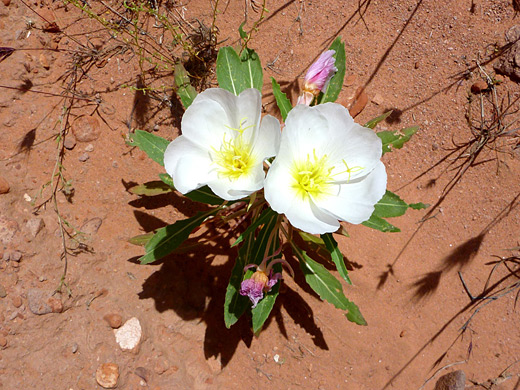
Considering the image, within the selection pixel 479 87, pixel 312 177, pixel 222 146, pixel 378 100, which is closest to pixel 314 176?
pixel 312 177

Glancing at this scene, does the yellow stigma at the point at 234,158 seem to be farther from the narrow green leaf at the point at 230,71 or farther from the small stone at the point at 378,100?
the small stone at the point at 378,100

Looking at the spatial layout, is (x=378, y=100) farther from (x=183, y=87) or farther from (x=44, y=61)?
(x=44, y=61)

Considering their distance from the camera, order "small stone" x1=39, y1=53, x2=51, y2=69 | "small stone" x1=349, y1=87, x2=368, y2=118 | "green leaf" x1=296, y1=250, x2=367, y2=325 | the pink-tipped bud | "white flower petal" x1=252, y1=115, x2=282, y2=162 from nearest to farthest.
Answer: "white flower petal" x1=252, y1=115, x2=282, y2=162
the pink-tipped bud
"green leaf" x1=296, y1=250, x2=367, y2=325
"small stone" x1=39, y1=53, x2=51, y2=69
"small stone" x1=349, y1=87, x2=368, y2=118

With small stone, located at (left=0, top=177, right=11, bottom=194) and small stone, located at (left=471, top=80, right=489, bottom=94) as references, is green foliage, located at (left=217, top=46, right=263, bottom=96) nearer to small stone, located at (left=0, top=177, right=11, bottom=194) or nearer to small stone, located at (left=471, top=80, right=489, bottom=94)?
small stone, located at (left=0, top=177, right=11, bottom=194)

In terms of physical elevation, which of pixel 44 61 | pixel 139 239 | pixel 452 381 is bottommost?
pixel 139 239

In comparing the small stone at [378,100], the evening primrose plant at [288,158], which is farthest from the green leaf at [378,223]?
the small stone at [378,100]

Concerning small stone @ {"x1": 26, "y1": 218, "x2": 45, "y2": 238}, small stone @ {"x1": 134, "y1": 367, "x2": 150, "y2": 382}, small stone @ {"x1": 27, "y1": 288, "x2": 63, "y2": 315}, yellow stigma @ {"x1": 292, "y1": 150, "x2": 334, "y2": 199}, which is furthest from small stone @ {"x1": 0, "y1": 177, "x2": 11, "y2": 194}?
yellow stigma @ {"x1": 292, "y1": 150, "x2": 334, "y2": 199}
